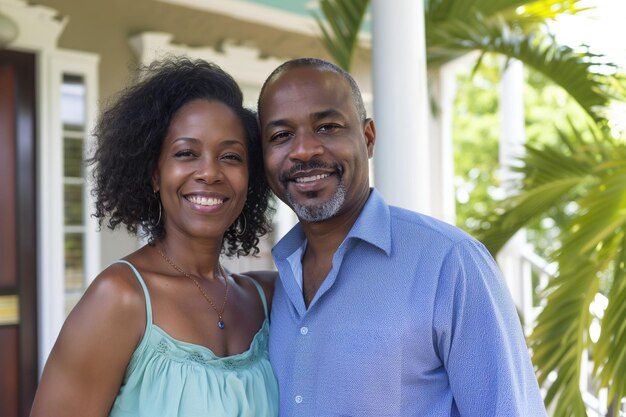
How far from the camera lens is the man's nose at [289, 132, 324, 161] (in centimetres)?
225

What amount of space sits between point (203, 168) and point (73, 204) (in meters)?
3.08

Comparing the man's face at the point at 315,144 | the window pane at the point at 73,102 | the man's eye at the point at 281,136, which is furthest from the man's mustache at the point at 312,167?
the window pane at the point at 73,102

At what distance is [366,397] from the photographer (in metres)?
2.01

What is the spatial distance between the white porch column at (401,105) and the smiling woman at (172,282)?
92 cm

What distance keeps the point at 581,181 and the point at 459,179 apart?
1611 cm

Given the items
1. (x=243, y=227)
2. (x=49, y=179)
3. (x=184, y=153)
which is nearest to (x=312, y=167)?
(x=184, y=153)

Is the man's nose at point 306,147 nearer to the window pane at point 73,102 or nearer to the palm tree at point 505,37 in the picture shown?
A: the palm tree at point 505,37

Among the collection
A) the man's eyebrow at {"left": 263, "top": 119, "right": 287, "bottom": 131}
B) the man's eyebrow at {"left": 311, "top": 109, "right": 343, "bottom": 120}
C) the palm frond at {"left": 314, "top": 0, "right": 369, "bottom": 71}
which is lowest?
the man's eyebrow at {"left": 263, "top": 119, "right": 287, "bottom": 131}

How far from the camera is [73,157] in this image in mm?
5109

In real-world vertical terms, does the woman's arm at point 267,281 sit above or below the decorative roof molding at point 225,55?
below

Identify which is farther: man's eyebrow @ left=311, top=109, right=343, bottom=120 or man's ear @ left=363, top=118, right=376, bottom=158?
man's ear @ left=363, top=118, right=376, bottom=158

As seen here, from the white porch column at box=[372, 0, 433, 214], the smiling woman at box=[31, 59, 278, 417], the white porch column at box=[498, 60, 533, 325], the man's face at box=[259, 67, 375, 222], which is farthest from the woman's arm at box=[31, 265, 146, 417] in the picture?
the white porch column at box=[498, 60, 533, 325]

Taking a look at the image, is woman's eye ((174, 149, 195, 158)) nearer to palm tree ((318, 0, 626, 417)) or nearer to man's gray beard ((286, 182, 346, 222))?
man's gray beard ((286, 182, 346, 222))

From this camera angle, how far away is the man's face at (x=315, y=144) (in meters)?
2.26
